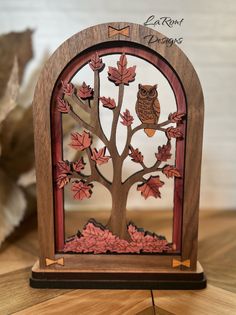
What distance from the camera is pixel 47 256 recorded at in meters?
0.51

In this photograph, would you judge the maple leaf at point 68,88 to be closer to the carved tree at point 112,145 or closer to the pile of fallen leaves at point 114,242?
the carved tree at point 112,145

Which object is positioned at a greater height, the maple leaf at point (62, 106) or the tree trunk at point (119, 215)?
the maple leaf at point (62, 106)

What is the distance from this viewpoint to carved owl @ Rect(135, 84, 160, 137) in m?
0.47

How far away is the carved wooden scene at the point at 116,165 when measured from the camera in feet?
1.52

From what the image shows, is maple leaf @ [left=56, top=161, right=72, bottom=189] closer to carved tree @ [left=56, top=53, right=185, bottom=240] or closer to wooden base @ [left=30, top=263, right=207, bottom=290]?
carved tree @ [left=56, top=53, right=185, bottom=240]

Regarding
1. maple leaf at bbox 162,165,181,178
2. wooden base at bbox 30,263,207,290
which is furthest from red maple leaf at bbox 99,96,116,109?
wooden base at bbox 30,263,207,290

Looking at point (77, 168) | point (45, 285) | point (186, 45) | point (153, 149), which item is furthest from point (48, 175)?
point (186, 45)

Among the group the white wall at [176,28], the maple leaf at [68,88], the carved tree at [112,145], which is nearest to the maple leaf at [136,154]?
the carved tree at [112,145]

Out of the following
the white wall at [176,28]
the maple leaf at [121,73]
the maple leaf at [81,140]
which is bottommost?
the maple leaf at [81,140]

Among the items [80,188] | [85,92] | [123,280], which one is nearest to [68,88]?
[85,92]

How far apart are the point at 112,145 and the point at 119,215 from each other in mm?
96

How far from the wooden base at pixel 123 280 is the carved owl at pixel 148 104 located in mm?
205

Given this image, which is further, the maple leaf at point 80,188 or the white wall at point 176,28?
the white wall at point 176,28

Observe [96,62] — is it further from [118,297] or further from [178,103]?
[118,297]
